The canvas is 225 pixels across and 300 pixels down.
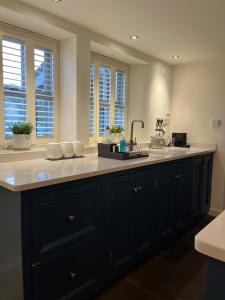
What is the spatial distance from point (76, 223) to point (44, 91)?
1424mm

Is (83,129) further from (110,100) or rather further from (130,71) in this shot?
(130,71)

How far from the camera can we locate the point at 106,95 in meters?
3.16

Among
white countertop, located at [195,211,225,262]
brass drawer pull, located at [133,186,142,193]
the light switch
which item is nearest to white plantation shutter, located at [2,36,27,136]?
brass drawer pull, located at [133,186,142,193]

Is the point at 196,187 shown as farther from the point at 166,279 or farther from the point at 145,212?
the point at 166,279

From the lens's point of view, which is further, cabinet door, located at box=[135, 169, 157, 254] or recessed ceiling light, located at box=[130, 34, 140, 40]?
recessed ceiling light, located at box=[130, 34, 140, 40]

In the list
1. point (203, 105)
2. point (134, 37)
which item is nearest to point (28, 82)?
point (134, 37)

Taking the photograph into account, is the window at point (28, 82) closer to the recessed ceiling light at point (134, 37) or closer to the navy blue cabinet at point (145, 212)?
the recessed ceiling light at point (134, 37)

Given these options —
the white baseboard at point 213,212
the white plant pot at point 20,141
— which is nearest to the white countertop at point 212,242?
the white plant pot at point 20,141

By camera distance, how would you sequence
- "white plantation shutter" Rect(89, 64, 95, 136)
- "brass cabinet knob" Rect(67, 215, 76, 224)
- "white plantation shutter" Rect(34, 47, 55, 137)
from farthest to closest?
"white plantation shutter" Rect(89, 64, 95, 136) < "white plantation shutter" Rect(34, 47, 55, 137) < "brass cabinet knob" Rect(67, 215, 76, 224)

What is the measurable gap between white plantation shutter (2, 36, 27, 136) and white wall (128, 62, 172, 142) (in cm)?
165

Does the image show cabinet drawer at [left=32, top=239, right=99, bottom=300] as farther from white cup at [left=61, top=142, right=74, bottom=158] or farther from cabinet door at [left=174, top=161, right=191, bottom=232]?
cabinet door at [left=174, top=161, right=191, bottom=232]

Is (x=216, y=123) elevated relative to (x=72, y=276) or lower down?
elevated

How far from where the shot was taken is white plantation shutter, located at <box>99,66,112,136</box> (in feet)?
10.1

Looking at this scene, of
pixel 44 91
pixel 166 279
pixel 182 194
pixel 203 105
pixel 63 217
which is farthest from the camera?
pixel 203 105
